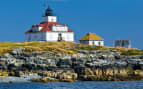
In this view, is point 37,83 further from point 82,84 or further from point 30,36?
point 30,36

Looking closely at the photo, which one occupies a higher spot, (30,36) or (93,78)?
(30,36)

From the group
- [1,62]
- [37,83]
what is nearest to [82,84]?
[37,83]

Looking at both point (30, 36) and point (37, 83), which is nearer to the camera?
point (37, 83)

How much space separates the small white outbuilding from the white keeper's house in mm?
4342

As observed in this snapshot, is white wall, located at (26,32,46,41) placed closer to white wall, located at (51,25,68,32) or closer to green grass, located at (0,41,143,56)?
white wall, located at (51,25,68,32)

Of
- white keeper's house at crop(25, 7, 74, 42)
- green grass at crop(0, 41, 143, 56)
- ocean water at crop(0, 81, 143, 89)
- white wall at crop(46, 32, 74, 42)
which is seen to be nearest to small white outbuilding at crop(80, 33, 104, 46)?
white wall at crop(46, 32, 74, 42)

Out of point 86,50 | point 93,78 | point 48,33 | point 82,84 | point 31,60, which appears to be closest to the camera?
point 82,84

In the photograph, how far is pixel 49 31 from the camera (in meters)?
124

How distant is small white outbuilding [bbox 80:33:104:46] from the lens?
409 feet

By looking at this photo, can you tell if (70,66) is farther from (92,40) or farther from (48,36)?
(92,40)

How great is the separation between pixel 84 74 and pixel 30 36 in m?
42.4

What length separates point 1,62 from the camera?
94125 mm

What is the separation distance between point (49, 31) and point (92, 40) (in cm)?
1122

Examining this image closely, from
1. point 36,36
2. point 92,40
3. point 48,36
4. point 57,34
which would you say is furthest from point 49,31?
point 92,40
